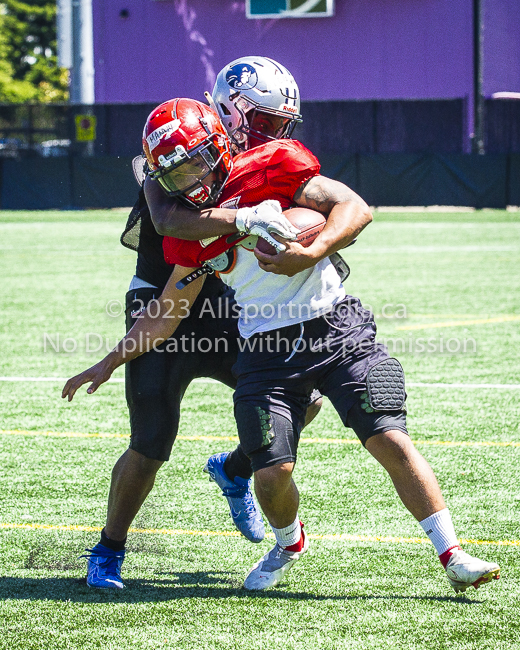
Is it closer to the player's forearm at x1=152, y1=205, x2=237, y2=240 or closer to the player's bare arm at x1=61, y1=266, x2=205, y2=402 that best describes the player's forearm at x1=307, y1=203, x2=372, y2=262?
the player's forearm at x1=152, y1=205, x2=237, y2=240

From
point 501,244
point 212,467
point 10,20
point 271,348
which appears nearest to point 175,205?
point 271,348

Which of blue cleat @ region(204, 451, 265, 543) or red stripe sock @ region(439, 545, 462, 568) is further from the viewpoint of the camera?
blue cleat @ region(204, 451, 265, 543)

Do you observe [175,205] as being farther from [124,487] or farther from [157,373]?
[124,487]

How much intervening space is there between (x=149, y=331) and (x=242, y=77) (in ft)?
3.71

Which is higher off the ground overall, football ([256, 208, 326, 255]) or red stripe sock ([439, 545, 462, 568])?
football ([256, 208, 326, 255])

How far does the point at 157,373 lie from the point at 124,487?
1.60 feet

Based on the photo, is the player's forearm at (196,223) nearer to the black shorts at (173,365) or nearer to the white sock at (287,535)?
the black shorts at (173,365)

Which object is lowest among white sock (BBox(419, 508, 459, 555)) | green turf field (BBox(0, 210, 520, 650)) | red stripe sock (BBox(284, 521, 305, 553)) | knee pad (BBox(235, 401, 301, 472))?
green turf field (BBox(0, 210, 520, 650))

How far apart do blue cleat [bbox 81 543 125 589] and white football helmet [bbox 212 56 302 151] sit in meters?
1.75

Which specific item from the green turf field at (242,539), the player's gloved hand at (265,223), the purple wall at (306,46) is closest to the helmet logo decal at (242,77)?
the player's gloved hand at (265,223)

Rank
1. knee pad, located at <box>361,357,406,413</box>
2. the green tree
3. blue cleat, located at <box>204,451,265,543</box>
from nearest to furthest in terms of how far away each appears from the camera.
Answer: knee pad, located at <box>361,357,406,413</box>
blue cleat, located at <box>204,451,265,543</box>
the green tree

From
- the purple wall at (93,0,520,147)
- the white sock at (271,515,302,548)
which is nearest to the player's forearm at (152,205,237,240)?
the white sock at (271,515,302,548)

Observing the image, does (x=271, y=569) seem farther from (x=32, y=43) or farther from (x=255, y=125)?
(x=32, y=43)

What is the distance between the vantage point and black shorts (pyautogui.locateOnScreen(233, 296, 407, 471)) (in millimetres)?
3625
